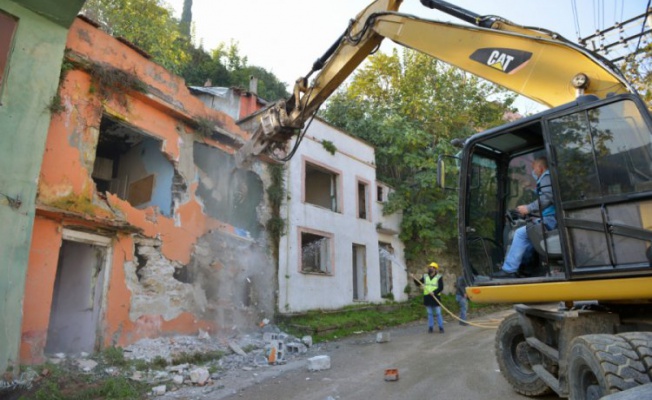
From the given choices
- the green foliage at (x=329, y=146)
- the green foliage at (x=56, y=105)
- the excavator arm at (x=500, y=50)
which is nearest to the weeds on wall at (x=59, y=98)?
the green foliage at (x=56, y=105)

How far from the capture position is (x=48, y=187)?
23.8ft

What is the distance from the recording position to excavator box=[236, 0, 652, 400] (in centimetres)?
334

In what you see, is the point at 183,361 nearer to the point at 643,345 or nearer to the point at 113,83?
the point at 113,83

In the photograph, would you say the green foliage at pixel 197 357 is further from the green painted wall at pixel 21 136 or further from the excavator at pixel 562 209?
the excavator at pixel 562 209

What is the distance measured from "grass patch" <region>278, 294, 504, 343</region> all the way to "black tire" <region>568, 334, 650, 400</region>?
7.87 m

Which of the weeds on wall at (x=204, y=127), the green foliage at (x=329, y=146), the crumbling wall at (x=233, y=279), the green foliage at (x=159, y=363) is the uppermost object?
the green foliage at (x=329, y=146)

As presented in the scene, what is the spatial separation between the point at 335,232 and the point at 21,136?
34.2ft

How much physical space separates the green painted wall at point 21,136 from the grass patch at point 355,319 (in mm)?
6640

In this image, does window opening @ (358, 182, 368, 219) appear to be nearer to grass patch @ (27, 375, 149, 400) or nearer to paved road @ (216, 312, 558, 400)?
paved road @ (216, 312, 558, 400)

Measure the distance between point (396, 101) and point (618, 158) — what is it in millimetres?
18506

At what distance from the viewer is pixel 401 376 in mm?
6441

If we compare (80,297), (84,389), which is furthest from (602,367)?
(80,297)

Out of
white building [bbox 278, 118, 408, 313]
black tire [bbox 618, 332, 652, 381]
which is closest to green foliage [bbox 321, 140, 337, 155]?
white building [bbox 278, 118, 408, 313]

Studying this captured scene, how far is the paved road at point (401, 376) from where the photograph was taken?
546 cm
